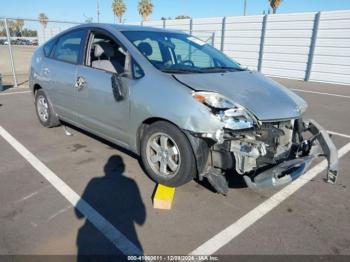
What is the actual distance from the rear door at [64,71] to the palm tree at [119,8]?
58360 mm

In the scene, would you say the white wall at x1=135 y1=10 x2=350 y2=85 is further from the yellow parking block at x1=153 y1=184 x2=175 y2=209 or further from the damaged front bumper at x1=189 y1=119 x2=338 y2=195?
the yellow parking block at x1=153 y1=184 x2=175 y2=209

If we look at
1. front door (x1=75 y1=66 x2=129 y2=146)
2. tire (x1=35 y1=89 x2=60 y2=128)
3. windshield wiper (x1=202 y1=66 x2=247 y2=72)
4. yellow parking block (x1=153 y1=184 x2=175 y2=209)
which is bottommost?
yellow parking block (x1=153 y1=184 x2=175 y2=209)

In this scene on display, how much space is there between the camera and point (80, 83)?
158 inches

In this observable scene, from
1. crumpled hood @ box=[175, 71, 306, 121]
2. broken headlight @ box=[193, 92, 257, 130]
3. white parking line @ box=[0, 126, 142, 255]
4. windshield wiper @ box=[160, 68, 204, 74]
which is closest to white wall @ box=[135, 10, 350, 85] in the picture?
windshield wiper @ box=[160, 68, 204, 74]

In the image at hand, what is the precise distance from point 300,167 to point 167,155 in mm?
1323

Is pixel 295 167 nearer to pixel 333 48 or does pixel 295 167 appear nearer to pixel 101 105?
pixel 101 105

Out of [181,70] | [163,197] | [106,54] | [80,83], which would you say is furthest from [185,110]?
[80,83]

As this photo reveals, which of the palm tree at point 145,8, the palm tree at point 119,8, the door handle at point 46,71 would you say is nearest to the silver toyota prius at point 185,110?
the door handle at point 46,71

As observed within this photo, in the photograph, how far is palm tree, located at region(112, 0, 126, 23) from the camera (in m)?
58.2

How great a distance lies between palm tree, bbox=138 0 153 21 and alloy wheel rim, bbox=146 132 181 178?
5177 cm

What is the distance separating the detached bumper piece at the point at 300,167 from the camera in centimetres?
273

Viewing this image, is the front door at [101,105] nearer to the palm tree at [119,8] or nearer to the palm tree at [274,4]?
the palm tree at [274,4]

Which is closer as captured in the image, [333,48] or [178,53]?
[178,53]

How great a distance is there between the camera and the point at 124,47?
3.50 metres
